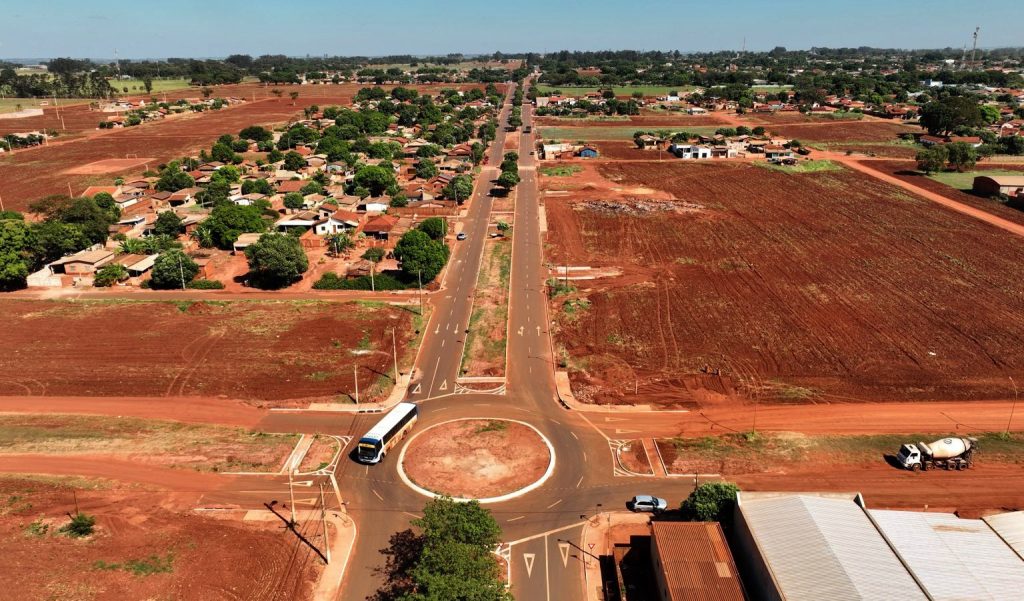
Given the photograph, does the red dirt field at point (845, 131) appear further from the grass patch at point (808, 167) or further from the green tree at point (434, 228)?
the green tree at point (434, 228)

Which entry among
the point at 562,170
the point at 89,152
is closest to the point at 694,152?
the point at 562,170

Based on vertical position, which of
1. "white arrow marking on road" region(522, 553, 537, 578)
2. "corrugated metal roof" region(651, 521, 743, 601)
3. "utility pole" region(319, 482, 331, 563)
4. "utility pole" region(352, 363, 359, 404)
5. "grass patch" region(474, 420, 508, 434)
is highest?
"utility pole" region(352, 363, 359, 404)

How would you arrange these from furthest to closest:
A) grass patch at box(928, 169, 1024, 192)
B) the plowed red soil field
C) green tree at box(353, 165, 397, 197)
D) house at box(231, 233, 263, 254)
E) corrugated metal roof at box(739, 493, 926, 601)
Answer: grass patch at box(928, 169, 1024, 192), green tree at box(353, 165, 397, 197), house at box(231, 233, 263, 254), the plowed red soil field, corrugated metal roof at box(739, 493, 926, 601)

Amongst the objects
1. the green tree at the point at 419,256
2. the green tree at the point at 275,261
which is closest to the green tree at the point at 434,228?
the green tree at the point at 419,256

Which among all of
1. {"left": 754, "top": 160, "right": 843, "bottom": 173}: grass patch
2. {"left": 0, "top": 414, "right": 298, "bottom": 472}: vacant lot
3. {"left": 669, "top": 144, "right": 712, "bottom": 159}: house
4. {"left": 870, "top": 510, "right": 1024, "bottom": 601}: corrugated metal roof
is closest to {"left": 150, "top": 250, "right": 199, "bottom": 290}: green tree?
{"left": 0, "top": 414, "right": 298, "bottom": 472}: vacant lot

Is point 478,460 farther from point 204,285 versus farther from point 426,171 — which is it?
point 426,171

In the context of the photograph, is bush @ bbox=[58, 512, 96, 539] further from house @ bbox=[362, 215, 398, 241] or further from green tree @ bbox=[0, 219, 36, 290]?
house @ bbox=[362, 215, 398, 241]

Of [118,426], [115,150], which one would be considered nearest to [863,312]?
[118,426]
